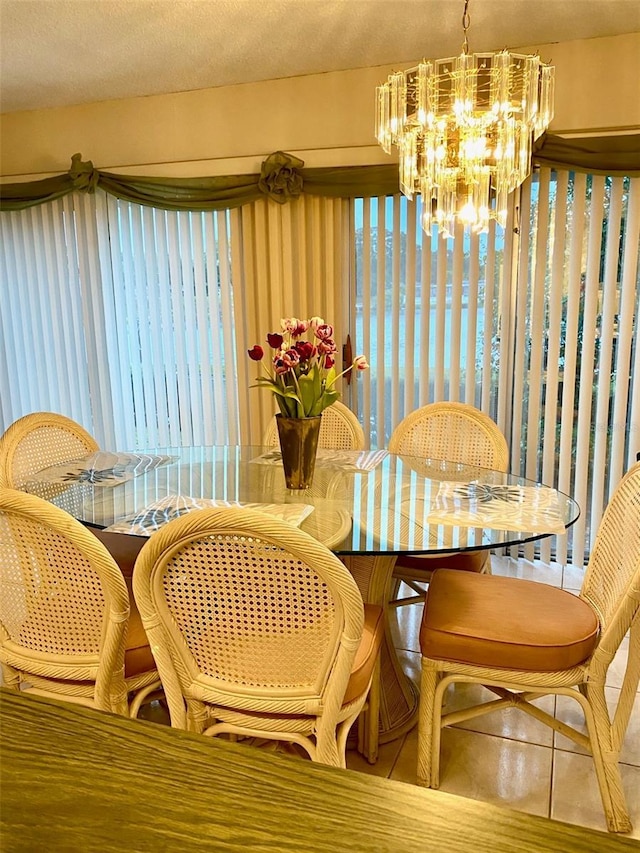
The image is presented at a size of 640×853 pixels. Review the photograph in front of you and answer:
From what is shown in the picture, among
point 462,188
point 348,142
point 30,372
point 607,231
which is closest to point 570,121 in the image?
point 607,231

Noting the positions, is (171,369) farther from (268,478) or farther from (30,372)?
(268,478)

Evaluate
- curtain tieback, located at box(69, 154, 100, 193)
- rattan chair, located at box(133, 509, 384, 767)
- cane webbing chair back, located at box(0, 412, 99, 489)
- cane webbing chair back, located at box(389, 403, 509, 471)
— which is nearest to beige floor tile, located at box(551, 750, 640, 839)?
rattan chair, located at box(133, 509, 384, 767)

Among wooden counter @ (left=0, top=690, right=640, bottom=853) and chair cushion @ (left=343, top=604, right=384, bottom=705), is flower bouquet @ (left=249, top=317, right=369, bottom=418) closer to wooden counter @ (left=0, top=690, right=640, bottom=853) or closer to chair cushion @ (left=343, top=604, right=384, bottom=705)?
chair cushion @ (left=343, top=604, right=384, bottom=705)

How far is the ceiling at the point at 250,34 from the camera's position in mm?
2543

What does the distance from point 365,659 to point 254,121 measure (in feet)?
9.99

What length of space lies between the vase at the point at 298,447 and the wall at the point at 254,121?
1.94 metres

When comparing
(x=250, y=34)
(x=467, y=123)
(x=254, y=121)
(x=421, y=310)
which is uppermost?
(x=250, y=34)

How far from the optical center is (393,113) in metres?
1.97

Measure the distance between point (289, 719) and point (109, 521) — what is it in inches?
30.6

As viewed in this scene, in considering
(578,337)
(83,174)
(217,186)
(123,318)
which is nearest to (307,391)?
(578,337)

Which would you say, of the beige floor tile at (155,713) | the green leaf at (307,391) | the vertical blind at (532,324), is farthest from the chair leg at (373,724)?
the vertical blind at (532,324)

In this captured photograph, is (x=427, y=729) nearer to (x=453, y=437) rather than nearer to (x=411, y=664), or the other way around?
(x=411, y=664)

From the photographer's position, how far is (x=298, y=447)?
2.05 metres

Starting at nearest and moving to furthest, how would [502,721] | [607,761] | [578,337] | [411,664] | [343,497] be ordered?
1. [607,761]
2. [343,497]
3. [502,721]
4. [411,664]
5. [578,337]
